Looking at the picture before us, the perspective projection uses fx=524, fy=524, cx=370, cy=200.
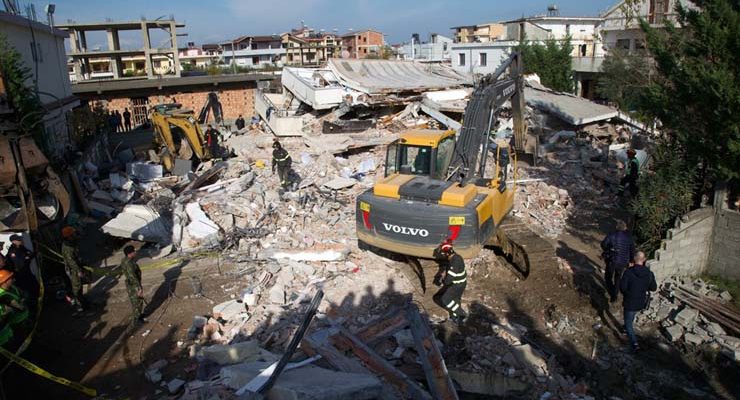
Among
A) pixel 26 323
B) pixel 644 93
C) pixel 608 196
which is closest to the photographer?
pixel 26 323

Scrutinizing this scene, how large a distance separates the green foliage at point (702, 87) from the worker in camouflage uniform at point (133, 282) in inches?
344

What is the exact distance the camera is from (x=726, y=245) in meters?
8.48

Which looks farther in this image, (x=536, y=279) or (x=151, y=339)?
(x=536, y=279)

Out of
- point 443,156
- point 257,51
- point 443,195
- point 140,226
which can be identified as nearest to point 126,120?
point 140,226

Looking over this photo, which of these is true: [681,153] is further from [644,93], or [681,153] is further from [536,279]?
[536,279]

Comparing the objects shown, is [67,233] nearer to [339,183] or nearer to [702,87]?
[339,183]

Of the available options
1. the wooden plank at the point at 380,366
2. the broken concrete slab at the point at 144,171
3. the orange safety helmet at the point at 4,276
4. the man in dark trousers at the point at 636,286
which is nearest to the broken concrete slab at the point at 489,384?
the wooden plank at the point at 380,366

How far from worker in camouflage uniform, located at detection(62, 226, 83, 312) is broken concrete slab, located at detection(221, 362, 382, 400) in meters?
3.61

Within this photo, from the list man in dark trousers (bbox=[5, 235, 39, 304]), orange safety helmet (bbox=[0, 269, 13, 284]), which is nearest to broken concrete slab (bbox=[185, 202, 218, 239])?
man in dark trousers (bbox=[5, 235, 39, 304])

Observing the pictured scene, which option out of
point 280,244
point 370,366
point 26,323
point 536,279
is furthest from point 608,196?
point 26,323

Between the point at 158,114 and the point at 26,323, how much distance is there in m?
11.2

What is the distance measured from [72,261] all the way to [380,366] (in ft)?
16.4

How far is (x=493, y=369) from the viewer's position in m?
6.08

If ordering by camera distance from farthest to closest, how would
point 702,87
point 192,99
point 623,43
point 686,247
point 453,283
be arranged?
point 623,43
point 192,99
point 686,247
point 702,87
point 453,283
